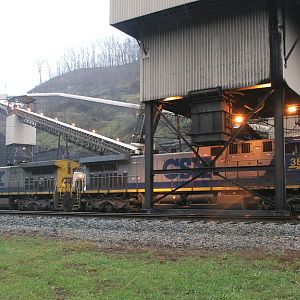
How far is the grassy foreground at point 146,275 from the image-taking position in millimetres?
5355

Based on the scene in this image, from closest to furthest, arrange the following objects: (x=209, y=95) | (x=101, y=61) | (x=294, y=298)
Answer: (x=294, y=298) < (x=209, y=95) < (x=101, y=61)

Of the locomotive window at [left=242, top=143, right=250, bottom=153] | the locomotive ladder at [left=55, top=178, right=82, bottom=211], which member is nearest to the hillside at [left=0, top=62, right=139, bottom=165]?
the locomotive ladder at [left=55, top=178, right=82, bottom=211]

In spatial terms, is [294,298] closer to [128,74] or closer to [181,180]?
[181,180]

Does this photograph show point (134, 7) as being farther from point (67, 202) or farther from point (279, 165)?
point (67, 202)

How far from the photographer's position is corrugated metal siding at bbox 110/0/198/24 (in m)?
15.4

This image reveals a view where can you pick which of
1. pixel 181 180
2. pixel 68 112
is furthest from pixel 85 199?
pixel 68 112

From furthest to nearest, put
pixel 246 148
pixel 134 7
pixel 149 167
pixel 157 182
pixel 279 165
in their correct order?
pixel 157 182, pixel 246 148, pixel 149 167, pixel 134 7, pixel 279 165

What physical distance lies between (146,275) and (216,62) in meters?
10.8

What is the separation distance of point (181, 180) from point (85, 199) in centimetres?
688

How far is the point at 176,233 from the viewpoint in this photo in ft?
36.4

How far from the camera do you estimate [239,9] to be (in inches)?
597

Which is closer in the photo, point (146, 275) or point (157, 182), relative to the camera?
point (146, 275)

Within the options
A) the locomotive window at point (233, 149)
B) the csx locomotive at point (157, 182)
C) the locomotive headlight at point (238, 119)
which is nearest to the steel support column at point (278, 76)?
the csx locomotive at point (157, 182)

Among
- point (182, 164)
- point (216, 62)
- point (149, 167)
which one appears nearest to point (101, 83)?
point (182, 164)
